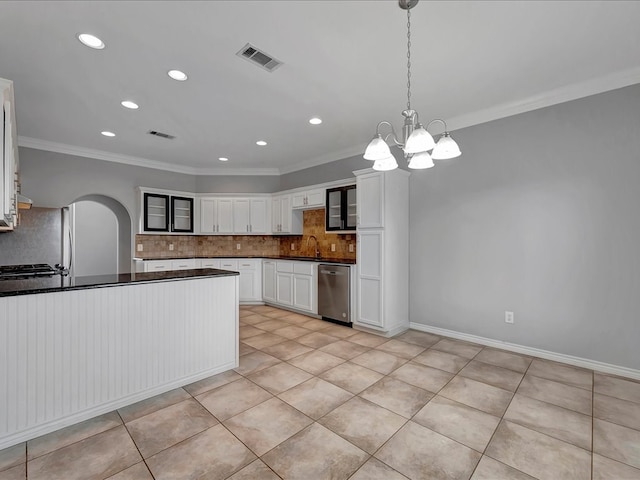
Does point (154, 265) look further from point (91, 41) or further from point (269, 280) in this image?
point (91, 41)

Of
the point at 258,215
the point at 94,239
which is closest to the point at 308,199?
the point at 258,215

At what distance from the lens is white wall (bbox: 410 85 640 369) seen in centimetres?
281

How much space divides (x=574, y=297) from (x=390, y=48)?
116 inches

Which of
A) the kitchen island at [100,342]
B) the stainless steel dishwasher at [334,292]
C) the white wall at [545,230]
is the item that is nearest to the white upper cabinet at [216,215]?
the stainless steel dishwasher at [334,292]

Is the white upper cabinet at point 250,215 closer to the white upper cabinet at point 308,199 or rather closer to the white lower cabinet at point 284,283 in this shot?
the white upper cabinet at point 308,199

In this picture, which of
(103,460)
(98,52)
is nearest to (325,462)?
(103,460)

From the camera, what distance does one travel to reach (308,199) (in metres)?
5.44

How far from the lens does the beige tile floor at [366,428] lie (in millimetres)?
1696

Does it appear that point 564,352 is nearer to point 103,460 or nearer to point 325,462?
point 325,462

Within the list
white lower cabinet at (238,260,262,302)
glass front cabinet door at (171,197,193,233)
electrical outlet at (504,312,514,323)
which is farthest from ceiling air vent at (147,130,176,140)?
electrical outlet at (504,312,514,323)

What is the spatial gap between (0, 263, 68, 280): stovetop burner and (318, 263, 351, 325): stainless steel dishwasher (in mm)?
3490

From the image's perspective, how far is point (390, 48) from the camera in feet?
7.75

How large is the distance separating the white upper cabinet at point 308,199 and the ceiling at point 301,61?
1.33 m

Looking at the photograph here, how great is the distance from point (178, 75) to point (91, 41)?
0.64 m
